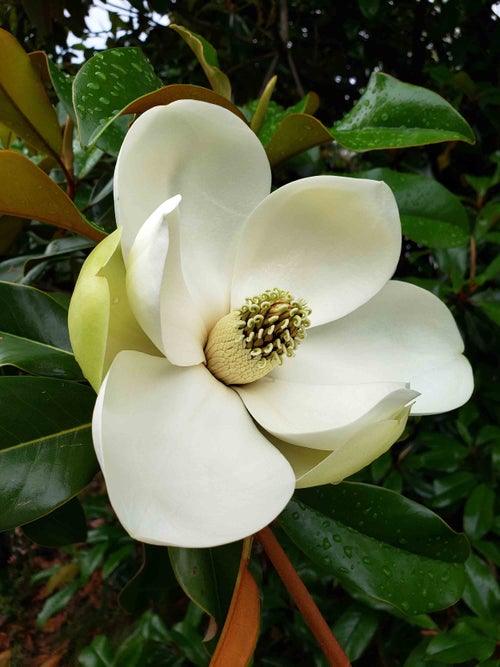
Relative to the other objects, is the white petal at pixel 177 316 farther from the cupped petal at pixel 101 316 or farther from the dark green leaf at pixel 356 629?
the dark green leaf at pixel 356 629

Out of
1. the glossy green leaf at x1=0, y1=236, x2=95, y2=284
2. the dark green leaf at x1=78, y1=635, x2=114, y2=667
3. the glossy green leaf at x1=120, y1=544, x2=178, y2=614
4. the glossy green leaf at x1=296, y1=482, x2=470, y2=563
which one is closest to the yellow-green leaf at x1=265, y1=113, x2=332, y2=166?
the glossy green leaf at x1=0, y1=236, x2=95, y2=284

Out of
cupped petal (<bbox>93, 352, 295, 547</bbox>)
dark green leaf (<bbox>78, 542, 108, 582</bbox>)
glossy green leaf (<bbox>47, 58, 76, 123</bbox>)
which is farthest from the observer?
dark green leaf (<bbox>78, 542, 108, 582</bbox>)

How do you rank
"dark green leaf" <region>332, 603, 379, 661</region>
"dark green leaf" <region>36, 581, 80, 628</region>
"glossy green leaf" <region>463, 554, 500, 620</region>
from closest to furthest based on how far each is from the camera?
"glossy green leaf" <region>463, 554, 500, 620</region>
"dark green leaf" <region>332, 603, 379, 661</region>
"dark green leaf" <region>36, 581, 80, 628</region>

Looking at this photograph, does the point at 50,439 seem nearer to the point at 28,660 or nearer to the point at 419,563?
the point at 419,563

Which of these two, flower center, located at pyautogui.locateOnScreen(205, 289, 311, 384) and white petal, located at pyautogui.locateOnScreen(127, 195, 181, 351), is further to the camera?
flower center, located at pyautogui.locateOnScreen(205, 289, 311, 384)

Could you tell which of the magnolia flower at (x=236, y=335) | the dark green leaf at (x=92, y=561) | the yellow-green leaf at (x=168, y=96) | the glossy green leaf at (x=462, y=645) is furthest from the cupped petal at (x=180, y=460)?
the dark green leaf at (x=92, y=561)

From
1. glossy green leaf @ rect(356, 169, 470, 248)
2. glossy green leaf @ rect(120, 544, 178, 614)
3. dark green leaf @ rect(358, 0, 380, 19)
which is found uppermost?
dark green leaf @ rect(358, 0, 380, 19)

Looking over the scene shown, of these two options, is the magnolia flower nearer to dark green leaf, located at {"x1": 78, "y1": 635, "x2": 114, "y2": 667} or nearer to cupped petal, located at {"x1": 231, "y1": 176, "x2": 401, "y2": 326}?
cupped petal, located at {"x1": 231, "y1": 176, "x2": 401, "y2": 326}

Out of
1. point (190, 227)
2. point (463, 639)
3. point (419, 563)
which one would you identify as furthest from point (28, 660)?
point (190, 227)

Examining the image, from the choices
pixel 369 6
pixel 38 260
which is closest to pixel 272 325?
pixel 38 260
